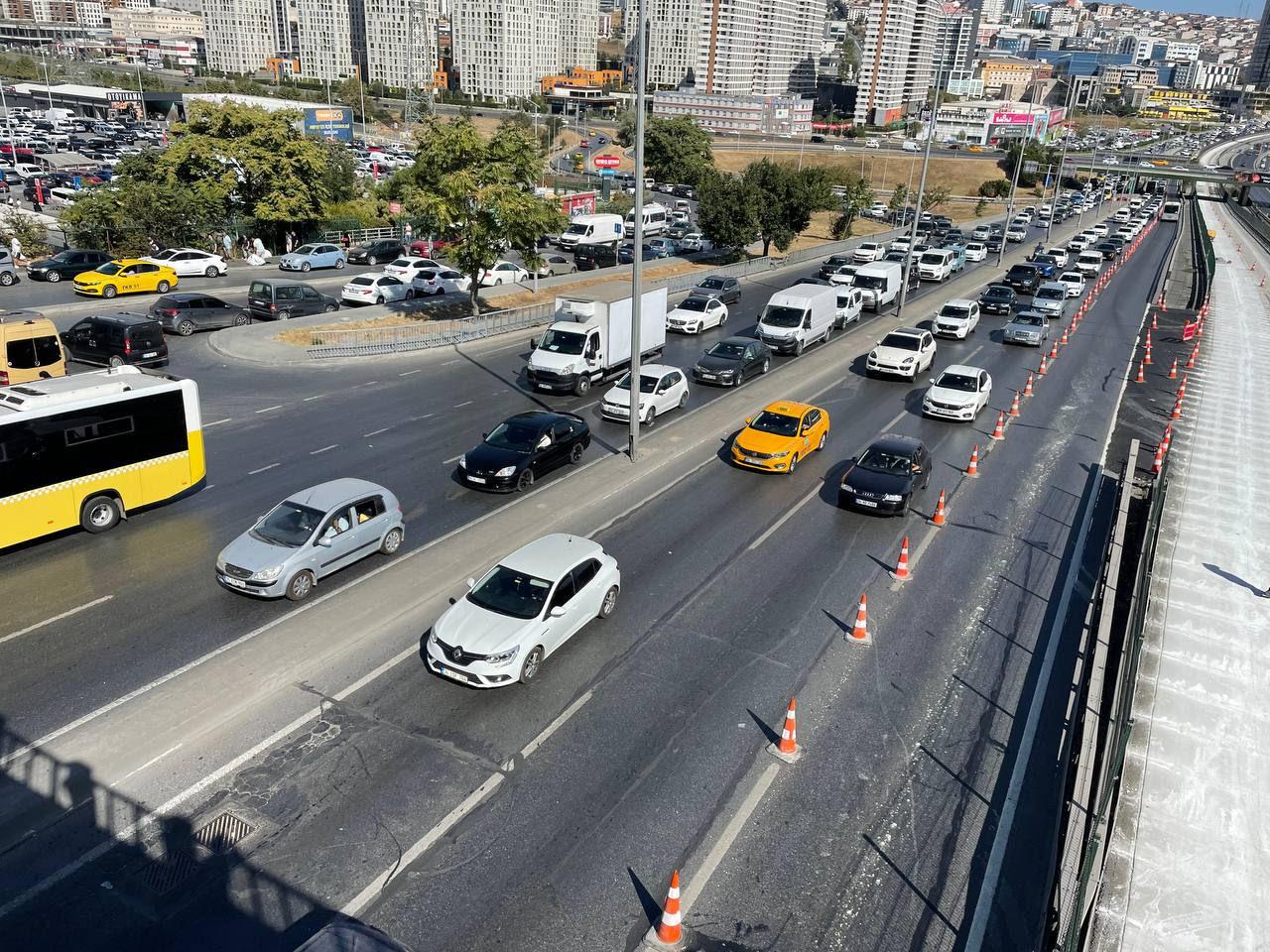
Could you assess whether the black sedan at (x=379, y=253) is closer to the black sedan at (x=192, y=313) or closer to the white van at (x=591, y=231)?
the white van at (x=591, y=231)

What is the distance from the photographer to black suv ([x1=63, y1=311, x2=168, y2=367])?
1038 inches

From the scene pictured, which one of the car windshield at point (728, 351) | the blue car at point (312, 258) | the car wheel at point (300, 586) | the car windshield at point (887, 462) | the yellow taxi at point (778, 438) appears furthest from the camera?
the blue car at point (312, 258)

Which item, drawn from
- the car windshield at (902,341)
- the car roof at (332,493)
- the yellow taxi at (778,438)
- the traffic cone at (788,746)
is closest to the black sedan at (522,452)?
the car roof at (332,493)

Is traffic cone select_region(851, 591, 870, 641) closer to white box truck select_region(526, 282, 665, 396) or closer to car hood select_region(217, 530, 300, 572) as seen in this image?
car hood select_region(217, 530, 300, 572)

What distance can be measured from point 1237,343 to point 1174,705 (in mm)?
34772

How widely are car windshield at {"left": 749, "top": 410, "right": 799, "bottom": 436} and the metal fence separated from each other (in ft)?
51.0

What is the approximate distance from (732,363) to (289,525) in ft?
57.6

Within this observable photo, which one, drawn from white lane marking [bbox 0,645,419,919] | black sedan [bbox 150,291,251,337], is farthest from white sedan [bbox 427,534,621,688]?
black sedan [bbox 150,291,251,337]

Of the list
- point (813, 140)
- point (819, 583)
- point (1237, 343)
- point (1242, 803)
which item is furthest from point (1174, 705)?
point (813, 140)

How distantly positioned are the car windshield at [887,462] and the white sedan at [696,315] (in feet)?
60.3

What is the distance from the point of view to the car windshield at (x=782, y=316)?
33469mm

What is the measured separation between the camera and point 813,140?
176 metres

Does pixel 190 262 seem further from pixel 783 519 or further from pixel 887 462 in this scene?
pixel 887 462

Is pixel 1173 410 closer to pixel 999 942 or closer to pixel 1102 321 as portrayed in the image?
pixel 1102 321
